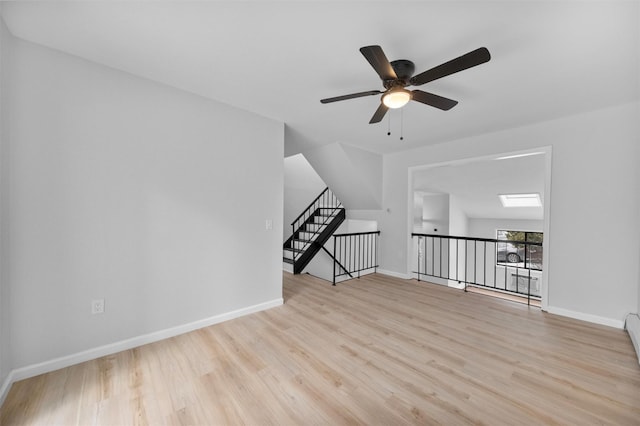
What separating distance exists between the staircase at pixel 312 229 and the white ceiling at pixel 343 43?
322 centimetres

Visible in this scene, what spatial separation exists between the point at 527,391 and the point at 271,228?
280 centimetres

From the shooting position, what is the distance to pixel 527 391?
1783 mm

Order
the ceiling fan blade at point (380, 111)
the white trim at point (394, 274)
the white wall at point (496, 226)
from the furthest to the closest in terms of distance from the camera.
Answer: the white wall at point (496, 226) < the white trim at point (394, 274) < the ceiling fan blade at point (380, 111)

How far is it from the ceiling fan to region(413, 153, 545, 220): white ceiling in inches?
98.9

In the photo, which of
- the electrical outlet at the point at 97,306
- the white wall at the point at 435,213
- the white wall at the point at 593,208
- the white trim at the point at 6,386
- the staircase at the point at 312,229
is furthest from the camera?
the white wall at the point at 435,213

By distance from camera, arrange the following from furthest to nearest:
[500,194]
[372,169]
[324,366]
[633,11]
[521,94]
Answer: [500,194] < [372,169] < [521,94] < [324,366] < [633,11]

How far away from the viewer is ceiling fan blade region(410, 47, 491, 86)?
151 cm

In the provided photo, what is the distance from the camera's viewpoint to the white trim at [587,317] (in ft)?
9.25

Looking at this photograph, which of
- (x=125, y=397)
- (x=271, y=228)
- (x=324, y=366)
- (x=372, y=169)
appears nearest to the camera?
(x=125, y=397)

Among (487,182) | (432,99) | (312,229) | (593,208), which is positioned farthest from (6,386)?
(487,182)

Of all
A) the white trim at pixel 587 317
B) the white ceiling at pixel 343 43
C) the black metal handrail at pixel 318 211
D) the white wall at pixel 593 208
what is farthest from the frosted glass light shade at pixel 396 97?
the black metal handrail at pixel 318 211

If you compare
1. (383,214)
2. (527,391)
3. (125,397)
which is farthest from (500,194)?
(125,397)

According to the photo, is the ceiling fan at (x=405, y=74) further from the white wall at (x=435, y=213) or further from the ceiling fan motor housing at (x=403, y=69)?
the white wall at (x=435, y=213)

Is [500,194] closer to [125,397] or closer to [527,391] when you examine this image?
[527,391]
